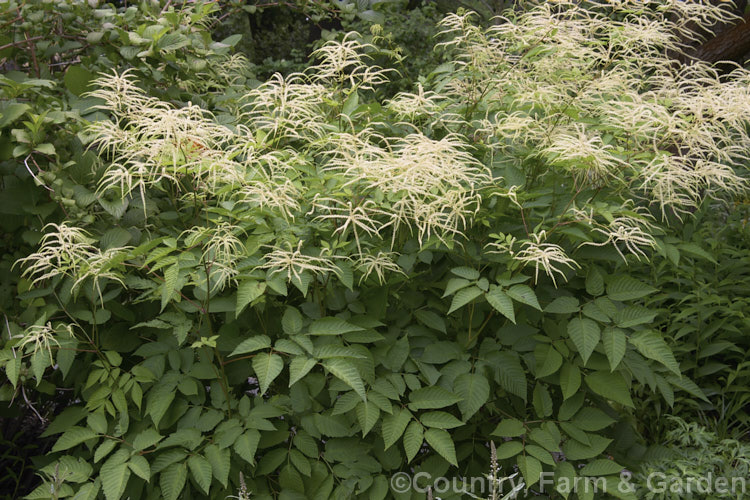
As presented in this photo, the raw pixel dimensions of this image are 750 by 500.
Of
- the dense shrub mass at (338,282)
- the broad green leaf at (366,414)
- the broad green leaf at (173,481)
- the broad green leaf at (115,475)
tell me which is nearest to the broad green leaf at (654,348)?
the dense shrub mass at (338,282)

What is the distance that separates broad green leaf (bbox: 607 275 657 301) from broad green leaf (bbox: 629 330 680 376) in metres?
0.11

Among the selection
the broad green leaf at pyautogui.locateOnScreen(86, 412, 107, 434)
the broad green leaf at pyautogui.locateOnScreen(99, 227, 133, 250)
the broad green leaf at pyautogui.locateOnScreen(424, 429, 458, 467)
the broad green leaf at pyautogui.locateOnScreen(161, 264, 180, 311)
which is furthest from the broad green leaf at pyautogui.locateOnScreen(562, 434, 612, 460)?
the broad green leaf at pyautogui.locateOnScreen(99, 227, 133, 250)

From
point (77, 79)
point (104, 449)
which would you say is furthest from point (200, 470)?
point (77, 79)

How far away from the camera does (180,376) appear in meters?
2.07

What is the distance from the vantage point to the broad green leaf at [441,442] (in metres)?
1.85

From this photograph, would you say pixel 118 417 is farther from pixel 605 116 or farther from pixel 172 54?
pixel 605 116

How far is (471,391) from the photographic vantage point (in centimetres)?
198

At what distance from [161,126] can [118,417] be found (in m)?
0.93

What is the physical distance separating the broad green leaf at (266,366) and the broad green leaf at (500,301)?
574mm

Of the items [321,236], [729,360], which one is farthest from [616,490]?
[729,360]

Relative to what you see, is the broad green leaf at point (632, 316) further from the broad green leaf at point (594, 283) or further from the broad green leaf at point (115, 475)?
the broad green leaf at point (115, 475)

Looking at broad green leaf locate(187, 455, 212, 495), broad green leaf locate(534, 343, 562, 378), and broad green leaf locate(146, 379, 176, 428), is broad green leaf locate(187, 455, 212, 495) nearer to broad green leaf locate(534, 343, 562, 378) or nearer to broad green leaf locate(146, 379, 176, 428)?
broad green leaf locate(146, 379, 176, 428)

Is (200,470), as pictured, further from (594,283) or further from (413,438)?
(594,283)

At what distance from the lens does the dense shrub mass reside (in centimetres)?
188
